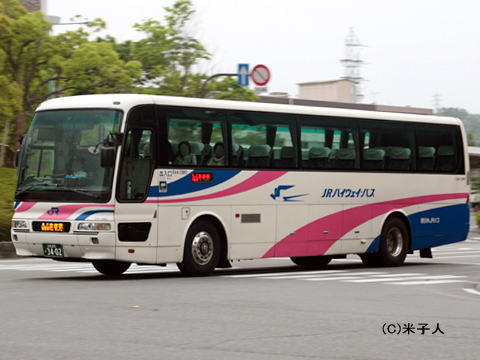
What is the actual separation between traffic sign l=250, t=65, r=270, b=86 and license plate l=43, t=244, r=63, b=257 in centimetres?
2451

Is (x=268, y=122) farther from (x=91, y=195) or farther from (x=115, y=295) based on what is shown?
(x=115, y=295)

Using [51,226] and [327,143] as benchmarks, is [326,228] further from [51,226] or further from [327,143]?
[51,226]

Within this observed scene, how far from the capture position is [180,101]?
59.2 ft

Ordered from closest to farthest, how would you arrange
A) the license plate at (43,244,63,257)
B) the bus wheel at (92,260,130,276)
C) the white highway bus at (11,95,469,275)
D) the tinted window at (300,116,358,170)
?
the license plate at (43,244,63,257) → the white highway bus at (11,95,469,275) → the bus wheel at (92,260,130,276) → the tinted window at (300,116,358,170)

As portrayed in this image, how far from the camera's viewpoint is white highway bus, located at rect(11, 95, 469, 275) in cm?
1683

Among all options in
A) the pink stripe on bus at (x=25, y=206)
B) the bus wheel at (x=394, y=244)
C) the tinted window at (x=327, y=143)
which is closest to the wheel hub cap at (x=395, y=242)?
the bus wheel at (x=394, y=244)

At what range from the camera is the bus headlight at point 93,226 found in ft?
54.3

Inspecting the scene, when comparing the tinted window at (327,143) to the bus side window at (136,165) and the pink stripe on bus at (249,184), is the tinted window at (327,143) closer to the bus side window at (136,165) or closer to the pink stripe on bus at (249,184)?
the pink stripe on bus at (249,184)

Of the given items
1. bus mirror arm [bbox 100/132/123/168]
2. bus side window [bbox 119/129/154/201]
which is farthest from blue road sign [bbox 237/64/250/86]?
bus mirror arm [bbox 100/132/123/168]

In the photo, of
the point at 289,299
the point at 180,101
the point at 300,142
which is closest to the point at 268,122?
the point at 300,142

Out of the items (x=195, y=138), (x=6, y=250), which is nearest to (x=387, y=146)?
(x=195, y=138)

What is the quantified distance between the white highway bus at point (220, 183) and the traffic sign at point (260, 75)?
17.6 m

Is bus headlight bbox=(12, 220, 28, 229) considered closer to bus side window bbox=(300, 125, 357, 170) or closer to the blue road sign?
bus side window bbox=(300, 125, 357, 170)

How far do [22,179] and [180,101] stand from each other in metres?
3.07
